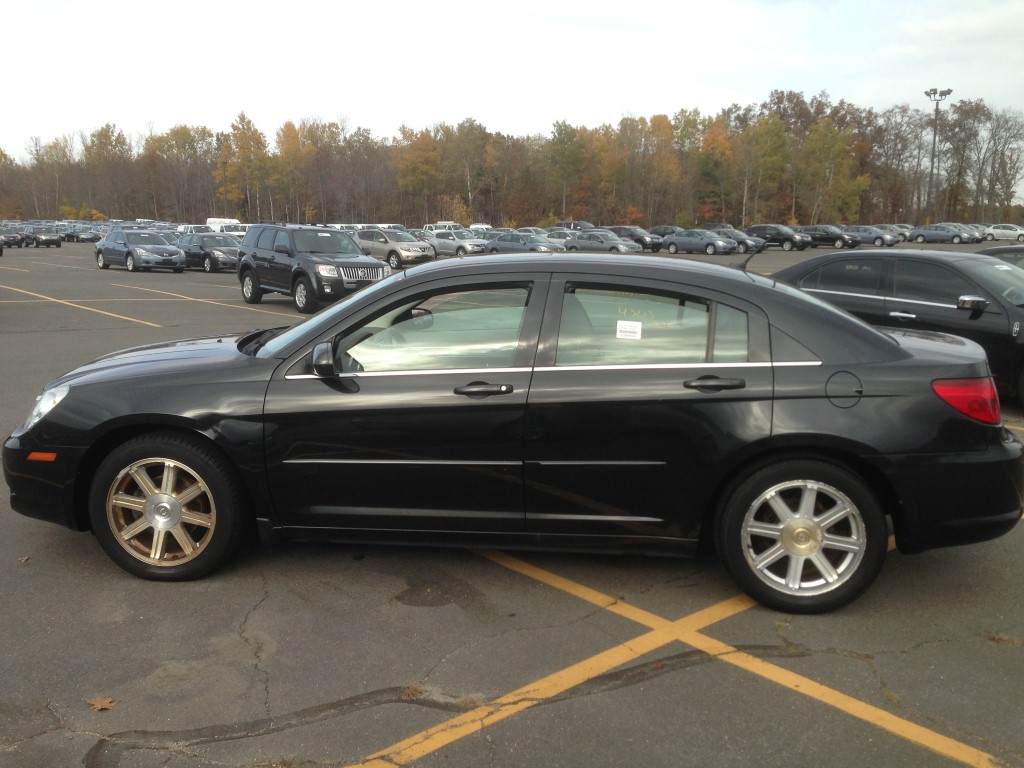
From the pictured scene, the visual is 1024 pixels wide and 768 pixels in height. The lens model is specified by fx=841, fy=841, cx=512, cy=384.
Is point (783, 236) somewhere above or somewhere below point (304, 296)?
above

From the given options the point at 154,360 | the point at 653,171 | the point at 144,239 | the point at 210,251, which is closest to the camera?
the point at 154,360

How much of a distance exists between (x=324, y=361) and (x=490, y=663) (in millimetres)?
1567

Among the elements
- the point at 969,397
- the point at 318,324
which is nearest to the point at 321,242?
the point at 318,324

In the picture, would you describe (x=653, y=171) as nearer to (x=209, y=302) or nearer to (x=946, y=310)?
(x=209, y=302)

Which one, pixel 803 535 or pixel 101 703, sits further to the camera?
pixel 803 535

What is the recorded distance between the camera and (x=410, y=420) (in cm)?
395

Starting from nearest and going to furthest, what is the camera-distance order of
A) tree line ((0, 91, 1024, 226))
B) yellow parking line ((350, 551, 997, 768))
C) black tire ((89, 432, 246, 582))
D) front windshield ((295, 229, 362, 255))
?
yellow parking line ((350, 551, 997, 768)), black tire ((89, 432, 246, 582)), front windshield ((295, 229, 362, 255)), tree line ((0, 91, 1024, 226))

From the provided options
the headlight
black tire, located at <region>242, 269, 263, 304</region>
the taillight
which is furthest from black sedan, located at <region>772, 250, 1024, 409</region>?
black tire, located at <region>242, 269, 263, 304</region>

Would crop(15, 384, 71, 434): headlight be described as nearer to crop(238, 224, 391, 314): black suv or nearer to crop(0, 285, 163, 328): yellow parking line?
crop(0, 285, 163, 328): yellow parking line

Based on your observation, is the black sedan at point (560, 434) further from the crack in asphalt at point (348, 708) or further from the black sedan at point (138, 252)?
the black sedan at point (138, 252)

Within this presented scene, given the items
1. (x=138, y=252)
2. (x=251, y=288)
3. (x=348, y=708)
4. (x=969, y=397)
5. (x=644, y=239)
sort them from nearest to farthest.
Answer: (x=348, y=708), (x=969, y=397), (x=251, y=288), (x=138, y=252), (x=644, y=239)

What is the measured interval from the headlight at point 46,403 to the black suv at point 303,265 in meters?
12.9

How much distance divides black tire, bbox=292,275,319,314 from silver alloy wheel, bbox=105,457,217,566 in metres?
14.0

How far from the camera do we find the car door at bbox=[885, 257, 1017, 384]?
7770 millimetres
